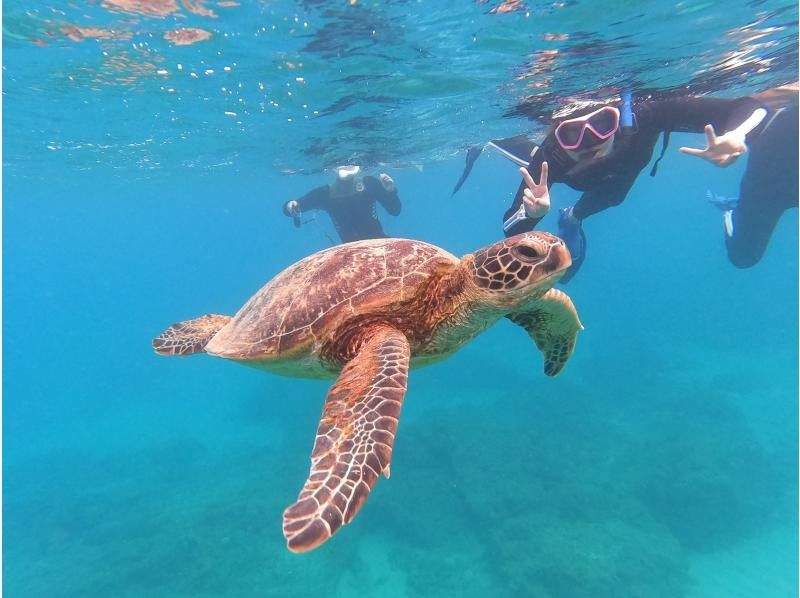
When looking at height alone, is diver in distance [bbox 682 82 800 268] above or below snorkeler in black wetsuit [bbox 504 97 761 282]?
below

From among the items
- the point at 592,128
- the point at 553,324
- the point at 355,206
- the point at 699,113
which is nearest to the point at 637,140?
the point at 699,113

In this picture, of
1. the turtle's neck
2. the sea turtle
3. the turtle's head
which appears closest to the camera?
the sea turtle

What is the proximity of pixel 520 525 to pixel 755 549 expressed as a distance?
4.66m

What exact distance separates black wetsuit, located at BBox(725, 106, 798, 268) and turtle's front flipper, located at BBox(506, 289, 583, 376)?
574 centimetres

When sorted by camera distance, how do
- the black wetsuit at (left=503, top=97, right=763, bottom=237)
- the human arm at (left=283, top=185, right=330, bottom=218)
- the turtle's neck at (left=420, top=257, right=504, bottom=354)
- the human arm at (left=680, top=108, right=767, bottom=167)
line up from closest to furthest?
the turtle's neck at (left=420, top=257, right=504, bottom=354)
the human arm at (left=680, top=108, right=767, bottom=167)
the black wetsuit at (left=503, top=97, right=763, bottom=237)
the human arm at (left=283, top=185, right=330, bottom=218)

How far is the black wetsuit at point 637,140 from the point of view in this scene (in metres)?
6.03

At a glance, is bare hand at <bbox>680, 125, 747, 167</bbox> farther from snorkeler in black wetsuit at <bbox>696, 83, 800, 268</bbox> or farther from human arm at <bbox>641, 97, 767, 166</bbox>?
snorkeler in black wetsuit at <bbox>696, 83, 800, 268</bbox>

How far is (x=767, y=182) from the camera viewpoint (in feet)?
25.8

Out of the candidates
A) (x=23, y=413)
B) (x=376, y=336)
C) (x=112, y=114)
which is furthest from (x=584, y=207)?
(x=23, y=413)

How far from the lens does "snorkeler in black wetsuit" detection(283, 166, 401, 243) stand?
526 inches

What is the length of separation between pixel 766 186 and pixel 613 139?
163 inches

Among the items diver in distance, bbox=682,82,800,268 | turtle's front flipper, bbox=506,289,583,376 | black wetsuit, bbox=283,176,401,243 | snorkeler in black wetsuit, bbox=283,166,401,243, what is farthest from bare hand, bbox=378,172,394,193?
turtle's front flipper, bbox=506,289,583,376

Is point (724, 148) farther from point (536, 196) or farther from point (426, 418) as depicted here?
point (426, 418)

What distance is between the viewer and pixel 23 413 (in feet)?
89.7
